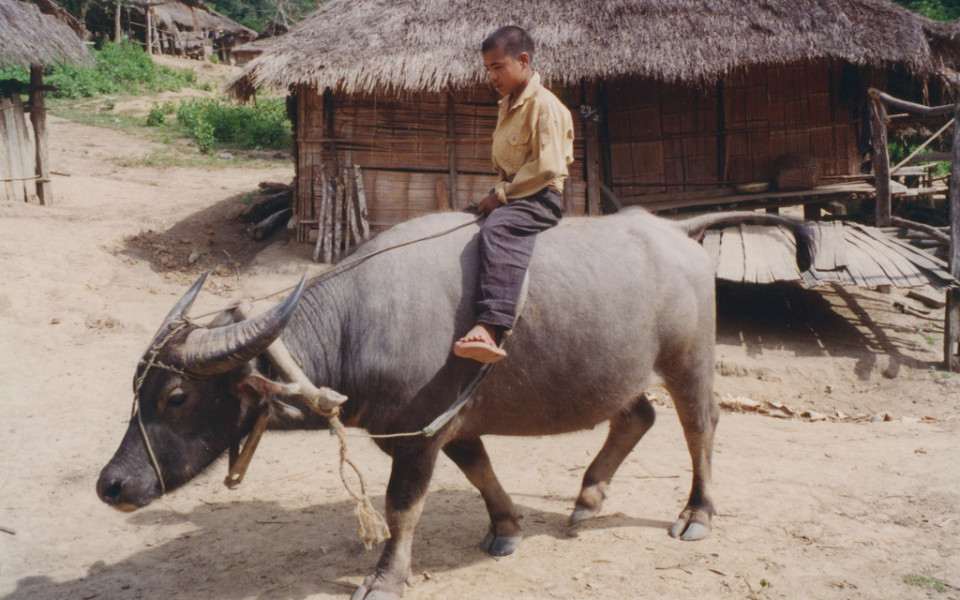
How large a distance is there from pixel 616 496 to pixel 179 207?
1145 cm

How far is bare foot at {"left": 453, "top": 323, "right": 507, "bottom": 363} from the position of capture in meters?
2.96

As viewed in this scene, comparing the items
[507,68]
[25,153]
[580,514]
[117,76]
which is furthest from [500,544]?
[117,76]

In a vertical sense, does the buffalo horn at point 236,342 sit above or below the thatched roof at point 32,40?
below

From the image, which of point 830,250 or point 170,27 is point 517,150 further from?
point 170,27

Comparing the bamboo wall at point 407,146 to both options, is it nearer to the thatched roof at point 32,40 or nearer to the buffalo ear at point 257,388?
the thatched roof at point 32,40

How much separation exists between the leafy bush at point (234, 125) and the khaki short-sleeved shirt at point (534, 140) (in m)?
17.2

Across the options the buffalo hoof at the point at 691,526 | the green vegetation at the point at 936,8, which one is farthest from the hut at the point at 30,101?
Answer: the green vegetation at the point at 936,8

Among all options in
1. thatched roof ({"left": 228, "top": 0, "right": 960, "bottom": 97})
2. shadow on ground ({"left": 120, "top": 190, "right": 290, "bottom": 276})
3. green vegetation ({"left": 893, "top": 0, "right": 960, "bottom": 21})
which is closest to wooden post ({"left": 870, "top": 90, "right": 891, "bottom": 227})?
thatched roof ({"left": 228, "top": 0, "right": 960, "bottom": 97})

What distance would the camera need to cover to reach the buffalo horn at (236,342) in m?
2.76

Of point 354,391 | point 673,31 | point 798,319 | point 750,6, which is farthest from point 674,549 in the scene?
point 750,6

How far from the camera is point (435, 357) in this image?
3133mm

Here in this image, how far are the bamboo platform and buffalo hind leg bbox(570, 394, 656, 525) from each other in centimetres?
378

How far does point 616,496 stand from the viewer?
4.50 metres

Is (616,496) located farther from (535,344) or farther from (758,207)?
(758,207)
